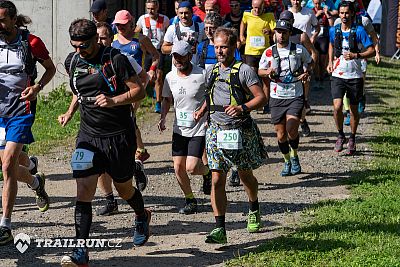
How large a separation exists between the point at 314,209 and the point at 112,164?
112 inches

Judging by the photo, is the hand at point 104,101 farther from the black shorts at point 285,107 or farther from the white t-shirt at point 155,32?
the white t-shirt at point 155,32

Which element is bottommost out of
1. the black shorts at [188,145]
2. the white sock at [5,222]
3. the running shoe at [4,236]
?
the running shoe at [4,236]

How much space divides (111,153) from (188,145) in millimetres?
1975

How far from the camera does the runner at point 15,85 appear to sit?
8836 millimetres

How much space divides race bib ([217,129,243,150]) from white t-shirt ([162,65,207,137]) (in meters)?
1.22

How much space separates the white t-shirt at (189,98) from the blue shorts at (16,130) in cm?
160

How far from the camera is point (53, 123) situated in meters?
15.4

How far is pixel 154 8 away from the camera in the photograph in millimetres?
15555

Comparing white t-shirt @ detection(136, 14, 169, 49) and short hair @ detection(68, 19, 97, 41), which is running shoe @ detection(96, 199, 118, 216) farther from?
white t-shirt @ detection(136, 14, 169, 49)

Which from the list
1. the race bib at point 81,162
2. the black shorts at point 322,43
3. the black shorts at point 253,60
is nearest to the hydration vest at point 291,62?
the black shorts at point 253,60

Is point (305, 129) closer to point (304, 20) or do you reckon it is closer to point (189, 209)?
point (304, 20)

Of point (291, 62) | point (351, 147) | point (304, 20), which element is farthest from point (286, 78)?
point (304, 20)

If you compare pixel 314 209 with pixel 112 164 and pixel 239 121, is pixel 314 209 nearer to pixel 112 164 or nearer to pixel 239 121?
pixel 239 121

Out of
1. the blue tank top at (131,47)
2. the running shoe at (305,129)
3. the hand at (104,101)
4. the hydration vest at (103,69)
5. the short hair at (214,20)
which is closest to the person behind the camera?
the hand at (104,101)
